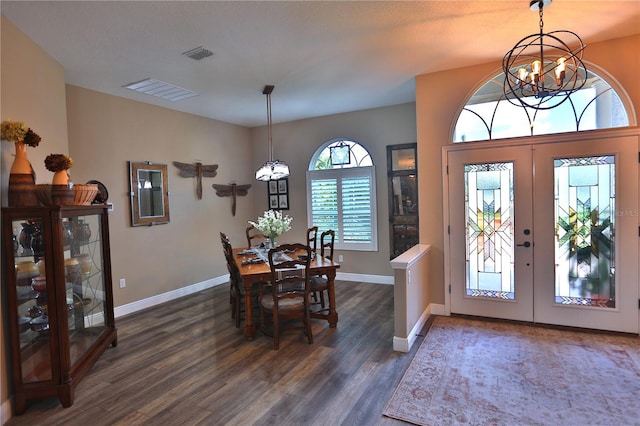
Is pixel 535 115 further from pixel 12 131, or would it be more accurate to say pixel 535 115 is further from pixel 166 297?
pixel 166 297

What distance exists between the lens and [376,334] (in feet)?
12.3

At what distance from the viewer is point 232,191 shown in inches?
257

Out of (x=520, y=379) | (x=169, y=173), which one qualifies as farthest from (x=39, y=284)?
(x=520, y=379)

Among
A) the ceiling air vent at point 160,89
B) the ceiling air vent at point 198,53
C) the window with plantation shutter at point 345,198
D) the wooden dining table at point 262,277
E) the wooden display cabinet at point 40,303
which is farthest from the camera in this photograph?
the window with plantation shutter at point 345,198

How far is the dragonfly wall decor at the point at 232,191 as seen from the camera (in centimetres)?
627

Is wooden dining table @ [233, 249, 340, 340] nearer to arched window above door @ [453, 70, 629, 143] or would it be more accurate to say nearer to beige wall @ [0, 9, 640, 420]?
beige wall @ [0, 9, 640, 420]

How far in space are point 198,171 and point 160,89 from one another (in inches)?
64.8

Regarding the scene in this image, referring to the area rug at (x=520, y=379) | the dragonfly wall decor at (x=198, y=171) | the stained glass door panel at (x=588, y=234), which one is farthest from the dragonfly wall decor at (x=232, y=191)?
the stained glass door panel at (x=588, y=234)

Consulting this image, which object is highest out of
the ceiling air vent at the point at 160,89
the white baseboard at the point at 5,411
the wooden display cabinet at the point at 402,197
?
the ceiling air vent at the point at 160,89

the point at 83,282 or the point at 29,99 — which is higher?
the point at 29,99

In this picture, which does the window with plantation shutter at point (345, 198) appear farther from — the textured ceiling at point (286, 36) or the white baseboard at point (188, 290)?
the textured ceiling at point (286, 36)

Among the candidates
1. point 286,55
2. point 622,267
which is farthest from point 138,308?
point 622,267

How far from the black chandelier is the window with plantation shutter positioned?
263 centimetres

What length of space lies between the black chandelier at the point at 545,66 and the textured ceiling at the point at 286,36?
0.48ft
